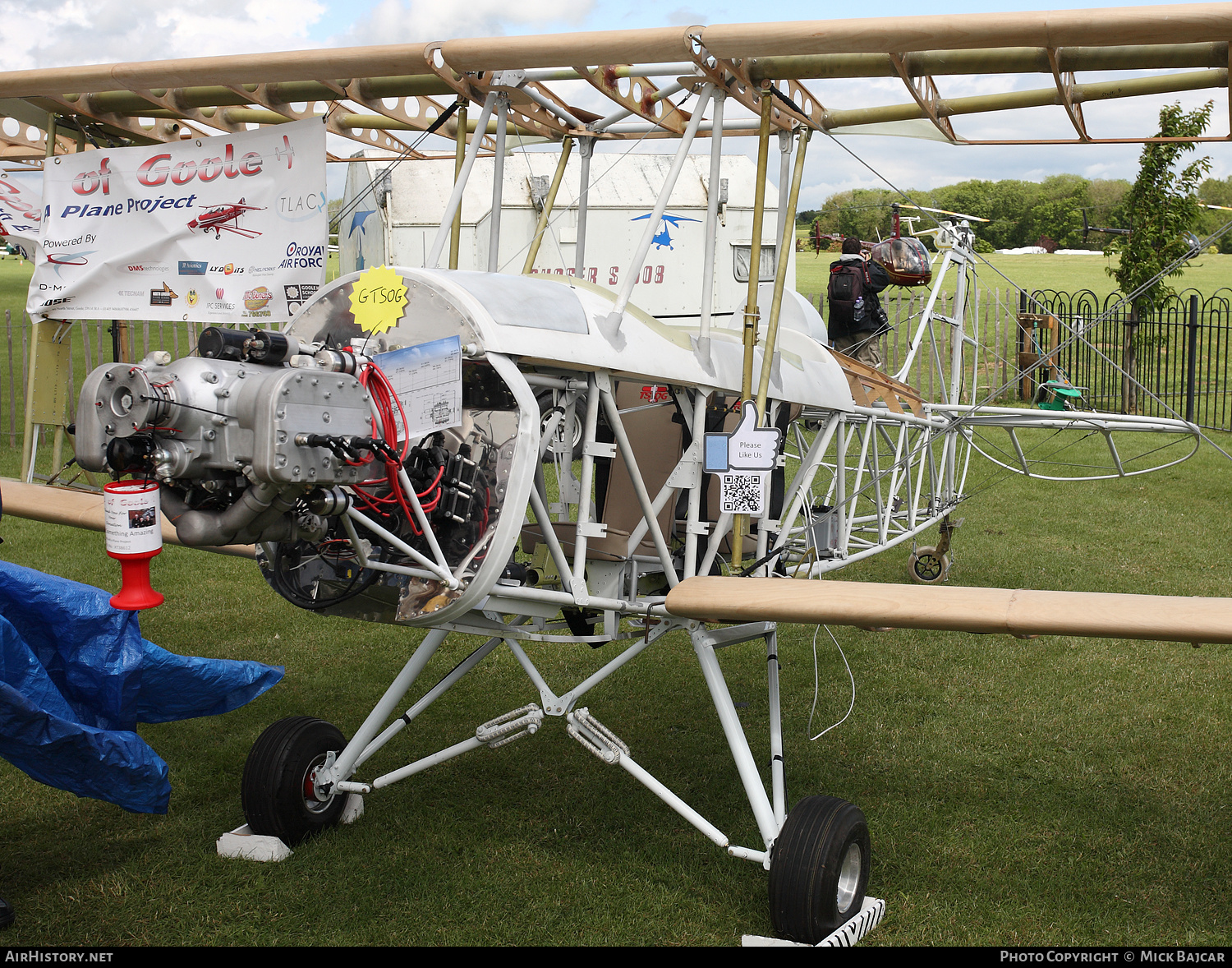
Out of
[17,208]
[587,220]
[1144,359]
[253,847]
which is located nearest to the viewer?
[253,847]

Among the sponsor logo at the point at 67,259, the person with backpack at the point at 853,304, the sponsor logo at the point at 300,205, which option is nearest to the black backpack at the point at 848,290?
the person with backpack at the point at 853,304

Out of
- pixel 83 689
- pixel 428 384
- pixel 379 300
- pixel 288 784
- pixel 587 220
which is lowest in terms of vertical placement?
pixel 288 784

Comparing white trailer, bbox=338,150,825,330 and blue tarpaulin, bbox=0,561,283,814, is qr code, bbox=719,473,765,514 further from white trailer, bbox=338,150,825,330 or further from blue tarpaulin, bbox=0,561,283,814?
white trailer, bbox=338,150,825,330

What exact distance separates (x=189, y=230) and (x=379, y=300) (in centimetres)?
335

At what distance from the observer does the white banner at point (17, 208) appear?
10.0 meters

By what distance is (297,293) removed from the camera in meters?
6.14

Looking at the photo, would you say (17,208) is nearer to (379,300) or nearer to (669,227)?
(379,300)

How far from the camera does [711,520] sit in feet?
17.5

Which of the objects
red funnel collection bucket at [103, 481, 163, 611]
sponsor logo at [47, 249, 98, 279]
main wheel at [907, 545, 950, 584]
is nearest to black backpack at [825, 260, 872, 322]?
main wheel at [907, 545, 950, 584]

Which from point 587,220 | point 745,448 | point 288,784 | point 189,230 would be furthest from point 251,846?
point 587,220

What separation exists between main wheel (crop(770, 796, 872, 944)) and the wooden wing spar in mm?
2833

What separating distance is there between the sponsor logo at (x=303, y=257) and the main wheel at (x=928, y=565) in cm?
538

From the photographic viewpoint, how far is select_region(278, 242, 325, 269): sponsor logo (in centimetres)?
602

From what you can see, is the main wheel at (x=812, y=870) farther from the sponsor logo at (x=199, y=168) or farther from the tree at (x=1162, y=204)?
the tree at (x=1162, y=204)
